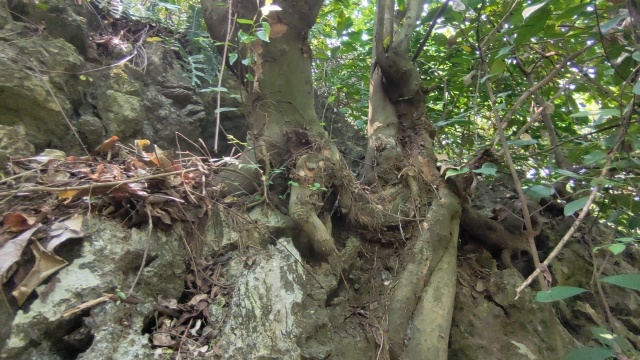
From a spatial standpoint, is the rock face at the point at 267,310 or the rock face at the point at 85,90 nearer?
the rock face at the point at 267,310

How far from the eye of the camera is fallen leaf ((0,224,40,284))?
1536 mm

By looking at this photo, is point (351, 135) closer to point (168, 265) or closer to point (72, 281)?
point (168, 265)

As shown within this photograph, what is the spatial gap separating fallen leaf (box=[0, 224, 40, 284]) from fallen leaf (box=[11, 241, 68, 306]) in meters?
0.04

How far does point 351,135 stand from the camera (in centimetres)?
416

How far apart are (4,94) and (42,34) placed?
68cm

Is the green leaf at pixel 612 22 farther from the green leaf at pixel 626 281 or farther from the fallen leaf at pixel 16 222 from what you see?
the fallen leaf at pixel 16 222

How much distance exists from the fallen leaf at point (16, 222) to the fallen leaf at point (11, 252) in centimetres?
5

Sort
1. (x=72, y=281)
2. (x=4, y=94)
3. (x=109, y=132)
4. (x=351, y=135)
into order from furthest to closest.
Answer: (x=351, y=135)
(x=109, y=132)
(x=4, y=94)
(x=72, y=281)

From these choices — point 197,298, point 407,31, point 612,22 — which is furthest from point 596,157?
point 197,298

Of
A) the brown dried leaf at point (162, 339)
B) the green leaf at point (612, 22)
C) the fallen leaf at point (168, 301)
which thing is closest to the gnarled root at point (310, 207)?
the fallen leaf at point (168, 301)

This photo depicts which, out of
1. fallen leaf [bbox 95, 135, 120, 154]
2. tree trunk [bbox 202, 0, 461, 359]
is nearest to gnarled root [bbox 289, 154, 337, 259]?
tree trunk [bbox 202, 0, 461, 359]

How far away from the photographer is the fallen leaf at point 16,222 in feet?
5.49

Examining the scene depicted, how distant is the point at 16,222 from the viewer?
168cm

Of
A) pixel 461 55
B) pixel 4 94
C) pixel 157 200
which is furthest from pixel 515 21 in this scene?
pixel 4 94
